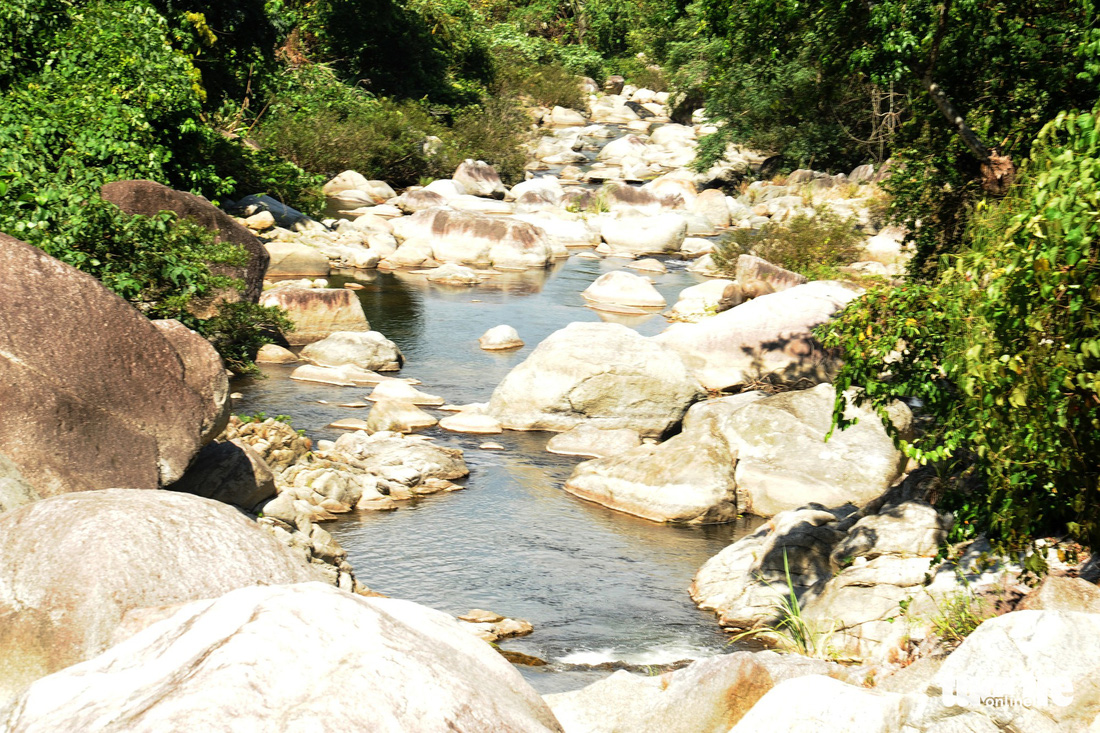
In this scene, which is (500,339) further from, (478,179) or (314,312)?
(478,179)

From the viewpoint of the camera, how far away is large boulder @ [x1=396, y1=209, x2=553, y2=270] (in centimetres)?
2152

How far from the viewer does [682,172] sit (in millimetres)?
30906

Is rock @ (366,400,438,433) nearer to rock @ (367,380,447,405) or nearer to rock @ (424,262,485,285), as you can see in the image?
rock @ (367,380,447,405)

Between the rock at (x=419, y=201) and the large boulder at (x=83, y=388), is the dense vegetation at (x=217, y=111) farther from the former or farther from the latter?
the large boulder at (x=83, y=388)

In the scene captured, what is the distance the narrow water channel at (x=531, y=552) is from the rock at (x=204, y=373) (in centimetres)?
182

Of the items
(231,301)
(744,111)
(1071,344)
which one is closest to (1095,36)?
(1071,344)

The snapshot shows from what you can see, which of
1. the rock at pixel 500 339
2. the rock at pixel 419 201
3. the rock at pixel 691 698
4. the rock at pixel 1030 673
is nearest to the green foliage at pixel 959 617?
the rock at pixel 691 698

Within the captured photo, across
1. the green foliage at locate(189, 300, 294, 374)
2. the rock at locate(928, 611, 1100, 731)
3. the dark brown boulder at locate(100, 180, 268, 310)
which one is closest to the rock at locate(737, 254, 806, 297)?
the green foliage at locate(189, 300, 294, 374)

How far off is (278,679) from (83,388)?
3957mm

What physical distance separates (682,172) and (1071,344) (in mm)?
26763

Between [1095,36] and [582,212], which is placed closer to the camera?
[1095,36]

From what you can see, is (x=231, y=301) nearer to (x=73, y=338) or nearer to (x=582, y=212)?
(x=73, y=338)

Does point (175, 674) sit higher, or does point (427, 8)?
point (427, 8)

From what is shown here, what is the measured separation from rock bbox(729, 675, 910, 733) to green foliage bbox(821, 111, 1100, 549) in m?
1.77
